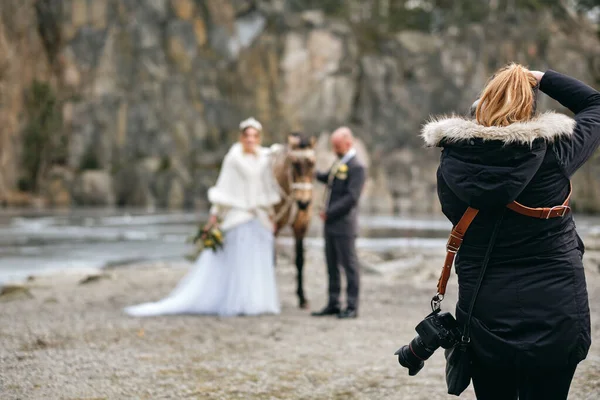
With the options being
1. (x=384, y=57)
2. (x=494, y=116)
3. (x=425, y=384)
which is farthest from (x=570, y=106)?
(x=384, y=57)

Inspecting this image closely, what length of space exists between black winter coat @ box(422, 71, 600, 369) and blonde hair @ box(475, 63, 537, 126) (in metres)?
0.07

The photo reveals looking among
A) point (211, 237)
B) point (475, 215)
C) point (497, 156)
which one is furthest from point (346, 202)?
point (497, 156)

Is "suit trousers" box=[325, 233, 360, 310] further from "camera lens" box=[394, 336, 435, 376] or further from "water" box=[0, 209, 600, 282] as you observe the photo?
"camera lens" box=[394, 336, 435, 376]

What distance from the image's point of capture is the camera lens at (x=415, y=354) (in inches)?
112

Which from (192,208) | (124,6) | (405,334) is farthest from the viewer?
(124,6)

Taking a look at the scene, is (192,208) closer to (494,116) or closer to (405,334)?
(405,334)

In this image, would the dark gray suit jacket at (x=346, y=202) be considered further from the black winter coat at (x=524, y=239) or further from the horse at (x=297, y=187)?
the black winter coat at (x=524, y=239)

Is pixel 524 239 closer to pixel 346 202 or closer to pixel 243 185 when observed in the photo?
pixel 346 202

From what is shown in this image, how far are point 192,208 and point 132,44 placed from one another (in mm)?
16615

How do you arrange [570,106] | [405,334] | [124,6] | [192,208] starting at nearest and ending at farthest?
[570,106]
[405,334]
[192,208]
[124,6]

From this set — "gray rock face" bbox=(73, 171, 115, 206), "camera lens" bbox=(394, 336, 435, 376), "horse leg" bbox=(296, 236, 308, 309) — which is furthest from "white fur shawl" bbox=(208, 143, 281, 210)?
"gray rock face" bbox=(73, 171, 115, 206)

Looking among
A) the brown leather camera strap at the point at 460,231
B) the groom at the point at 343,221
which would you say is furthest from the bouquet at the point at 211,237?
the brown leather camera strap at the point at 460,231

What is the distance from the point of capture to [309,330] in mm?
7641

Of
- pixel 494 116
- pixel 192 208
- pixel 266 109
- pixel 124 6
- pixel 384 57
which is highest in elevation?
pixel 124 6
